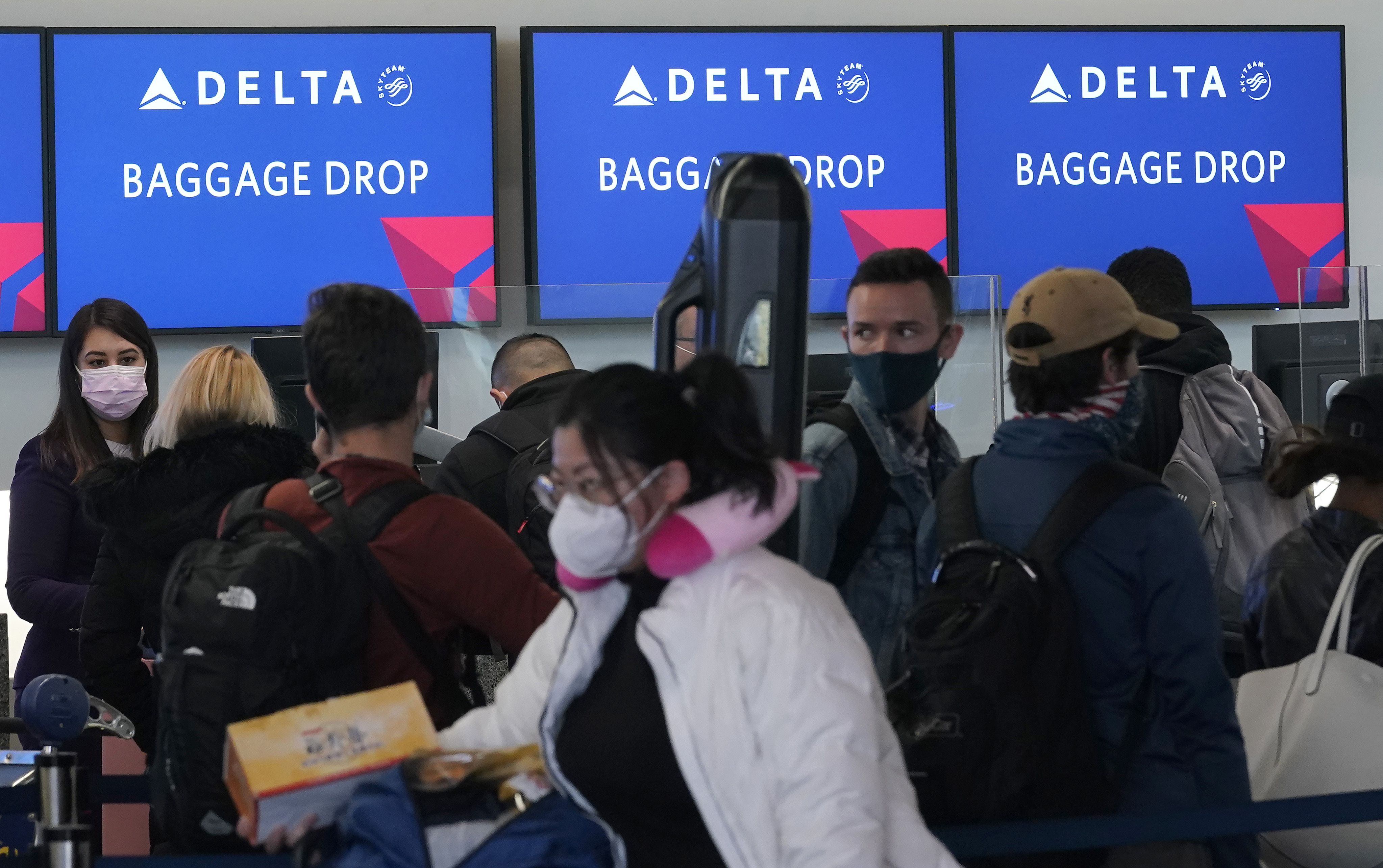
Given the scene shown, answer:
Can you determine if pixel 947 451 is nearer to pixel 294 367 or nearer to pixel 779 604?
pixel 779 604

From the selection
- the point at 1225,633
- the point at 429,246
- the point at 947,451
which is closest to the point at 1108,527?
the point at 947,451

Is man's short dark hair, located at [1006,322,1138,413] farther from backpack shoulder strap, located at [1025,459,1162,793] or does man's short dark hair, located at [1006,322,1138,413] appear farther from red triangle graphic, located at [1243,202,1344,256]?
red triangle graphic, located at [1243,202,1344,256]

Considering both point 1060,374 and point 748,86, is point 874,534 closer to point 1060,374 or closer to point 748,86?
point 1060,374

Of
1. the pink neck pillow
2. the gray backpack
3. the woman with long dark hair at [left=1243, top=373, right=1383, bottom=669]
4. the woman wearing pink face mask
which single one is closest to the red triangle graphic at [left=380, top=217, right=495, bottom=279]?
the woman wearing pink face mask

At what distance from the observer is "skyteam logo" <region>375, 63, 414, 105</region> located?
5723 mm

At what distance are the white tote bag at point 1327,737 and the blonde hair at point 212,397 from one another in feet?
5.78

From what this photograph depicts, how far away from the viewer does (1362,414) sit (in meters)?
2.33

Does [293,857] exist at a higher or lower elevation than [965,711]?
lower

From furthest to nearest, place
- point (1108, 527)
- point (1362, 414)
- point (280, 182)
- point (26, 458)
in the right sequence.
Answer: point (280, 182) → point (26, 458) → point (1362, 414) → point (1108, 527)

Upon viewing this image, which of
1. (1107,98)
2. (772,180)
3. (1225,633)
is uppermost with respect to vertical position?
→ (1107,98)

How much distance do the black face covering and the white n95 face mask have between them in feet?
2.58

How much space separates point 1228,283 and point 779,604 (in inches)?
209

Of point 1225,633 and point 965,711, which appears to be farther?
point 1225,633

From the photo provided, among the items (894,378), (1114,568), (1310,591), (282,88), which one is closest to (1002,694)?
(1114,568)
